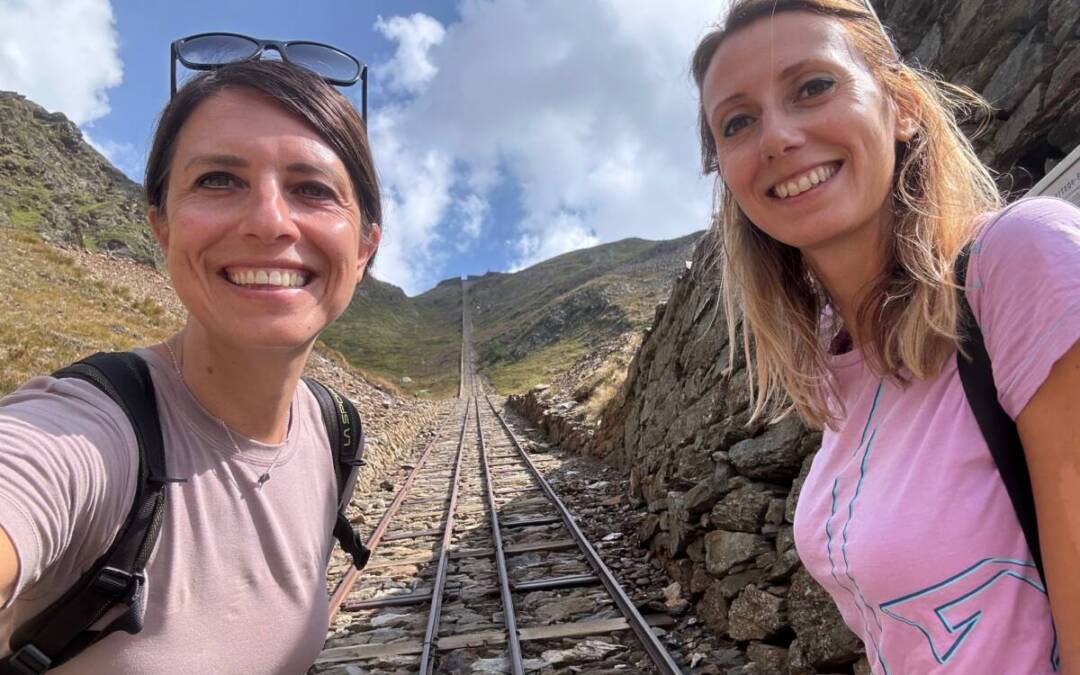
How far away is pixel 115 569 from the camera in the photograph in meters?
1.37

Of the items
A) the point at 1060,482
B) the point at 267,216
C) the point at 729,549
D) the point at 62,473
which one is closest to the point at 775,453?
the point at 729,549

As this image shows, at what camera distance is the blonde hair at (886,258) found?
1.42 meters

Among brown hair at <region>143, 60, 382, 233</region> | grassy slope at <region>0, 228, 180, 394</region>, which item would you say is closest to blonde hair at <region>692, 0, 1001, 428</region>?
brown hair at <region>143, 60, 382, 233</region>

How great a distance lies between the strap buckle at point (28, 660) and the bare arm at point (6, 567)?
0.13m

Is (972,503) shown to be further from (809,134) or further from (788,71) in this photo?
(788,71)

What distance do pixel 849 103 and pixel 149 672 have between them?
2253 millimetres

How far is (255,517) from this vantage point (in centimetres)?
180

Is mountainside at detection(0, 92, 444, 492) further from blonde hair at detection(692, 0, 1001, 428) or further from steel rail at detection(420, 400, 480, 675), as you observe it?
blonde hair at detection(692, 0, 1001, 428)

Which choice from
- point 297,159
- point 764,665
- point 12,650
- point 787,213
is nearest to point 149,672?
point 12,650

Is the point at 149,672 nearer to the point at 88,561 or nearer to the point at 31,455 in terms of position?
the point at 88,561

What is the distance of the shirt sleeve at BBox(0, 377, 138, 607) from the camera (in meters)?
1.25

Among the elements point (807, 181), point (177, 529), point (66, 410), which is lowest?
point (177, 529)

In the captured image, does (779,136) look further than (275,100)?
No

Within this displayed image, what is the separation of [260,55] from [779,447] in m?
4.90
